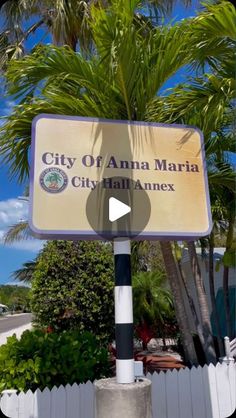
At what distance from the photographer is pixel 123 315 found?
380cm

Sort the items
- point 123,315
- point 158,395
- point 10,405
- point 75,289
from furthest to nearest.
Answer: point 75,289
point 158,395
point 10,405
point 123,315

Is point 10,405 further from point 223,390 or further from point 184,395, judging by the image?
point 223,390

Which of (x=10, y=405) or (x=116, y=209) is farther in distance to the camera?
(x=10, y=405)

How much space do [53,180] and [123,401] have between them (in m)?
2.07

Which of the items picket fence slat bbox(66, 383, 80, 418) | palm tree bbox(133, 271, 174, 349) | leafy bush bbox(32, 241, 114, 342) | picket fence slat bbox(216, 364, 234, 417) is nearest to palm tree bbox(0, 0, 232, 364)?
picket fence slat bbox(66, 383, 80, 418)

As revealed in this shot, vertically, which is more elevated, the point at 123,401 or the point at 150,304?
the point at 150,304

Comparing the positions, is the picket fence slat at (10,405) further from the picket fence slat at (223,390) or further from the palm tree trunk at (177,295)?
the palm tree trunk at (177,295)

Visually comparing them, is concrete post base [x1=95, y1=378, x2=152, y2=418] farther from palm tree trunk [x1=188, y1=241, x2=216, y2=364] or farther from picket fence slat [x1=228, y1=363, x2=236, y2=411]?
palm tree trunk [x1=188, y1=241, x2=216, y2=364]

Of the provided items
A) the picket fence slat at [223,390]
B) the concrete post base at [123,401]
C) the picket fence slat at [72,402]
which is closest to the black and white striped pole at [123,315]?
the concrete post base at [123,401]

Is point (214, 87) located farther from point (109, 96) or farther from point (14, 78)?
point (14, 78)

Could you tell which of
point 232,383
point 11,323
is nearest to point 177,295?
point 232,383

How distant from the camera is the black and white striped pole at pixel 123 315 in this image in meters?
3.70

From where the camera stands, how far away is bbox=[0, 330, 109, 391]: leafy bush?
5297 millimetres
